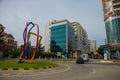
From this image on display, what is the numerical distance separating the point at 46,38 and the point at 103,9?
4634 centimetres

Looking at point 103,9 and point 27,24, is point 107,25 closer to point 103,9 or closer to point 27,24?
point 103,9

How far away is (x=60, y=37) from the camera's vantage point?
317 feet

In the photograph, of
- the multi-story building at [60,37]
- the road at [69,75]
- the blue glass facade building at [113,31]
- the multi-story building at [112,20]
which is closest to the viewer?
the road at [69,75]

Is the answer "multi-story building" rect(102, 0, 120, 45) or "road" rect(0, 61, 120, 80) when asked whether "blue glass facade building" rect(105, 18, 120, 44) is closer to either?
"multi-story building" rect(102, 0, 120, 45)

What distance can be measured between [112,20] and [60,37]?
111ft

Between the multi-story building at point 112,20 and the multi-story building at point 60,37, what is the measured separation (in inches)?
965

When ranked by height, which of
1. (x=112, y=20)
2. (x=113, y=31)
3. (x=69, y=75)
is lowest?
(x=69, y=75)

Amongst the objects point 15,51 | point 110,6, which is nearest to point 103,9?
point 110,6

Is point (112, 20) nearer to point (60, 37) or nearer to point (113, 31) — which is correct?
point (113, 31)

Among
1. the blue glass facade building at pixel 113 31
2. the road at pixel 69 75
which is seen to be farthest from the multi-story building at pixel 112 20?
the road at pixel 69 75

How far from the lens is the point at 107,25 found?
79188 millimetres

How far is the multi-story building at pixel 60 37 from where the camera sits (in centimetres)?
9375

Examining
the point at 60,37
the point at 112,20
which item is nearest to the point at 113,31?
the point at 112,20

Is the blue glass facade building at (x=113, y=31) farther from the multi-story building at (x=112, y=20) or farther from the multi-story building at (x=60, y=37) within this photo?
the multi-story building at (x=60, y=37)
